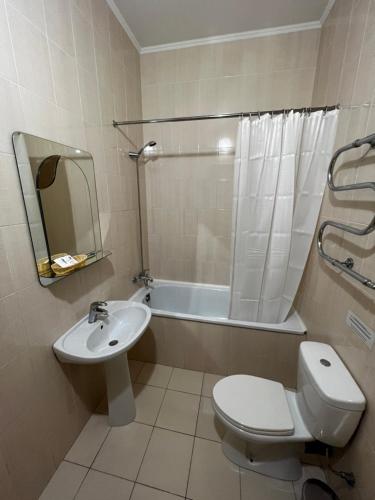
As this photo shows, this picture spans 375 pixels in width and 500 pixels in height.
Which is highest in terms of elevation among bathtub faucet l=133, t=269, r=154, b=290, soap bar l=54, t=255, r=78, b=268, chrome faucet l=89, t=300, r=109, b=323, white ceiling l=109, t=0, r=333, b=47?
white ceiling l=109, t=0, r=333, b=47

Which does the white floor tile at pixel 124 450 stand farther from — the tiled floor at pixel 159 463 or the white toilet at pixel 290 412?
the white toilet at pixel 290 412

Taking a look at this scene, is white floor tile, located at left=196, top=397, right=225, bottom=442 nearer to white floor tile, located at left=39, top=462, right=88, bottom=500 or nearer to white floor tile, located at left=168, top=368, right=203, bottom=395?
white floor tile, located at left=168, top=368, right=203, bottom=395

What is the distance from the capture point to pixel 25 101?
34.4 inches

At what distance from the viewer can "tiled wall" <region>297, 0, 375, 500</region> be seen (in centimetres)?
83

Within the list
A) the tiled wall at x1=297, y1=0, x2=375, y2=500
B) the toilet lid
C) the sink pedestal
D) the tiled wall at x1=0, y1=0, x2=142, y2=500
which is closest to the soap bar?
the tiled wall at x1=0, y1=0, x2=142, y2=500

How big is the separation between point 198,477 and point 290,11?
2.95 m

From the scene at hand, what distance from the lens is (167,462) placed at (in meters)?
1.17

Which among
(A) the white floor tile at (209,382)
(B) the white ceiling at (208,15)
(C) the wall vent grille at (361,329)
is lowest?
(A) the white floor tile at (209,382)

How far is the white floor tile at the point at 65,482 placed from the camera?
1036mm

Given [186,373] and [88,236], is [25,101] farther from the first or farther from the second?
[186,373]

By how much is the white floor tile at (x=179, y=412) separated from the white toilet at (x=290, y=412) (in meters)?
0.24

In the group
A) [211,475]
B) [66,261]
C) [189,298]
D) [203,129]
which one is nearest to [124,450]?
[211,475]

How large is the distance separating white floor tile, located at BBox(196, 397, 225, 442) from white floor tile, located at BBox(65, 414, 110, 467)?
0.60 meters

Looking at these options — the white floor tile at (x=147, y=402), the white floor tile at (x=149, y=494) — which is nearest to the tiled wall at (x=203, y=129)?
the white floor tile at (x=147, y=402)
